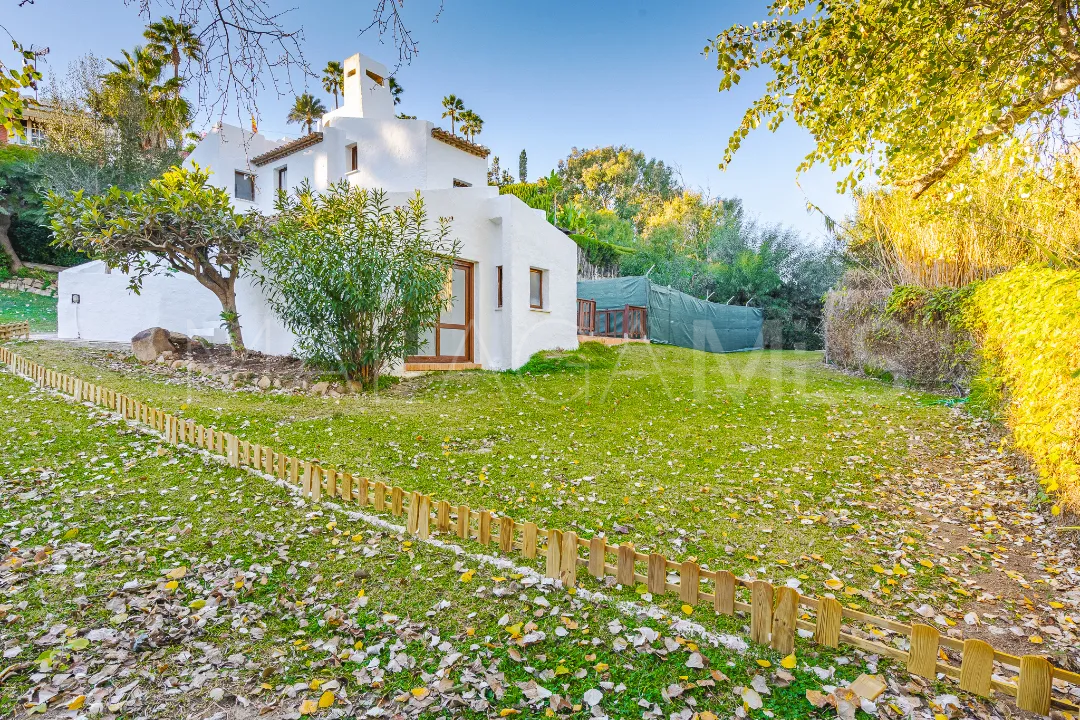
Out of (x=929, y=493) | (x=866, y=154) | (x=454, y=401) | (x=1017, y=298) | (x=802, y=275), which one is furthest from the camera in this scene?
(x=802, y=275)

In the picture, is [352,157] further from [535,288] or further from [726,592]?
[726,592]

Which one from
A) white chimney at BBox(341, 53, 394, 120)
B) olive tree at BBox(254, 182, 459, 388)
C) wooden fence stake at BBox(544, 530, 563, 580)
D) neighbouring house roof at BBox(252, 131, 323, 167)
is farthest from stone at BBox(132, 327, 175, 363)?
wooden fence stake at BBox(544, 530, 563, 580)

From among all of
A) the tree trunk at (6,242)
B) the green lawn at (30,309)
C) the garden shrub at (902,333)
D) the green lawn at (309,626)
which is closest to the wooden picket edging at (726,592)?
the green lawn at (309,626)

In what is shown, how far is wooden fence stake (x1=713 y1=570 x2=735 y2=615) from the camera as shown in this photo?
226 centimetres

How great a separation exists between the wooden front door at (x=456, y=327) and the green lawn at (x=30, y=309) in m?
14.7

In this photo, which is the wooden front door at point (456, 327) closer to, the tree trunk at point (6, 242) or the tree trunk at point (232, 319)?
the tree trunk at point (232, 319)

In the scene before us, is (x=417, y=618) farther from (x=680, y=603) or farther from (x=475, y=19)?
(x=475, y=19)

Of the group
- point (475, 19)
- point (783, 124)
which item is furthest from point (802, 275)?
point (475, 19)

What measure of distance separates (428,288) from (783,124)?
5278 millimetres

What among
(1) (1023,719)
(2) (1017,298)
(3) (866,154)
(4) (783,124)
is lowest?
(1) (1023,719)

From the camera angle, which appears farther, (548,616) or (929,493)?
(929,493)

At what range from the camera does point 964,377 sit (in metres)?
7.97

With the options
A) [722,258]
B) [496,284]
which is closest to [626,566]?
[496,284]

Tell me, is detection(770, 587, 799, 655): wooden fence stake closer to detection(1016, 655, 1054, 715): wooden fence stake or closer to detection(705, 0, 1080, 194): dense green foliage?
detection(1016, 655, 1054, 715): wooden fence stake
